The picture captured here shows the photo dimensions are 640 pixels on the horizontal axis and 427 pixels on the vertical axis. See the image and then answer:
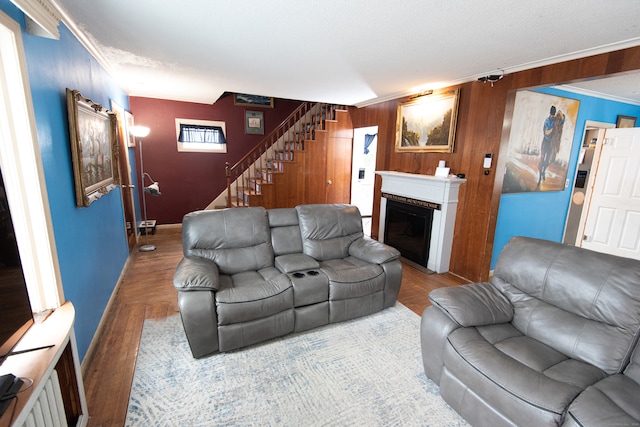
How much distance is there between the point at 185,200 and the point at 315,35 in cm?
468

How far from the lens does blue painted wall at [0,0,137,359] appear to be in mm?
1628

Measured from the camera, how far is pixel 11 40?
1.35m

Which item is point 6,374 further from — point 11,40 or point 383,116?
point 383,116

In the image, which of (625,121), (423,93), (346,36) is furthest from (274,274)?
Result: (625,121)

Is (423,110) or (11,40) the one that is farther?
(423,110)

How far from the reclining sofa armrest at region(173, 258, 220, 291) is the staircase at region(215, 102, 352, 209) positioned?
306 cm

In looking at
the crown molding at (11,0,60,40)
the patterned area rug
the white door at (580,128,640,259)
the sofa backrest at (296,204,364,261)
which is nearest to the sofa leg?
the patterned area rug

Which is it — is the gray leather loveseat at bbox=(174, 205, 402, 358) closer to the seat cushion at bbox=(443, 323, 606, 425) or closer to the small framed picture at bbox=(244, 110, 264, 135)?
the seat cushion at bbox=(443, 323, 606, 425)

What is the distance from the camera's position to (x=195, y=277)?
81.0 inches

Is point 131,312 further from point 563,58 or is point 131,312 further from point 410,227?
point 563,58

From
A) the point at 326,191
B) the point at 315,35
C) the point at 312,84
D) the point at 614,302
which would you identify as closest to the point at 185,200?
the point at 326,191

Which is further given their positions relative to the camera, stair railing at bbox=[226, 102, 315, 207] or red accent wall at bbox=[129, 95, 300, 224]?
stair railing at bbox=[226, 102, 315, 207]

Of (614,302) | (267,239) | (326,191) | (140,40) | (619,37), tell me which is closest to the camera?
(614,302)

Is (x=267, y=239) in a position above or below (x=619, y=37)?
below
